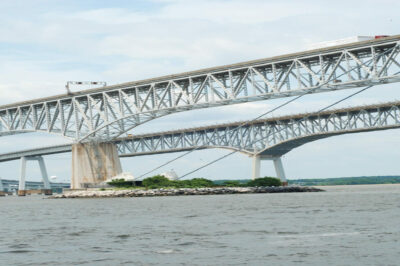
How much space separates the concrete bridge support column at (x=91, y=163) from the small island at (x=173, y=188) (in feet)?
7.97

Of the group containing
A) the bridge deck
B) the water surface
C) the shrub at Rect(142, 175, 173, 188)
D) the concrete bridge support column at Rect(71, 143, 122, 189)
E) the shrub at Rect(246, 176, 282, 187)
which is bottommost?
the water surface

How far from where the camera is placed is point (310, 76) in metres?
71.1

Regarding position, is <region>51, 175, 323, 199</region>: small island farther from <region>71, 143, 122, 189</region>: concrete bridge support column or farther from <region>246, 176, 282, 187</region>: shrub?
<region>71, 143, 122, 189</region>: concrete bridge support column

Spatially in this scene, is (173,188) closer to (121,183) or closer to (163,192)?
(163,192)

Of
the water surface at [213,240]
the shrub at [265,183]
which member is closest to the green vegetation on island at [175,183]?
the shrub at [265,183]

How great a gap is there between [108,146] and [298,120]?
139 feet

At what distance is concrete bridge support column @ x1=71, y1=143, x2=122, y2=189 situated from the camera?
100875 mm

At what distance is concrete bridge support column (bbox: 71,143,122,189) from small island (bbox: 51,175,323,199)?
243cm

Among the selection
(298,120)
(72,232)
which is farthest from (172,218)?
(298,120)

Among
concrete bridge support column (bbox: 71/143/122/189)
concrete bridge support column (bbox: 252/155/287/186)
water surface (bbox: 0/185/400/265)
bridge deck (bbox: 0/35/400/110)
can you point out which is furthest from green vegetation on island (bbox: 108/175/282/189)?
water surface (bbox: 0/185/400/265)

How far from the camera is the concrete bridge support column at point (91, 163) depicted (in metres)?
101

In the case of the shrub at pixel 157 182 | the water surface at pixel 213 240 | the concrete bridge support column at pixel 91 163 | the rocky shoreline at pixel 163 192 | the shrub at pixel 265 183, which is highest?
the concrete bridge support column at pixel 91 163

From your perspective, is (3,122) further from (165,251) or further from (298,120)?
(165,251)

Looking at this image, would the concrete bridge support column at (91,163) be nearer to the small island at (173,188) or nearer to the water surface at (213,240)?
the small island at (173,188)
